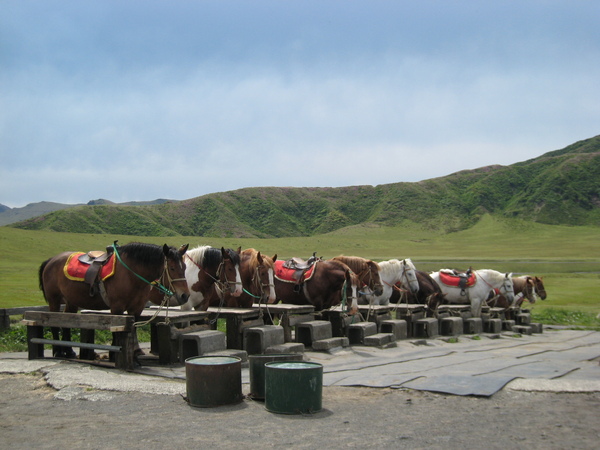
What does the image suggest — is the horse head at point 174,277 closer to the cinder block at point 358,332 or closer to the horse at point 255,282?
the horse at point 255,282

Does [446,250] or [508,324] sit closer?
[508,324]

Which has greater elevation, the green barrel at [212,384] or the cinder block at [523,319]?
the green barrel at [212,384]

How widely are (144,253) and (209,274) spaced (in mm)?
2186

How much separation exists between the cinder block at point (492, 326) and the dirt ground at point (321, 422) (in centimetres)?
1151

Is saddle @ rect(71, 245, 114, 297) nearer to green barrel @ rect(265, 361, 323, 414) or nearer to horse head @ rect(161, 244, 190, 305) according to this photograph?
horse head @ rect(161, 244, 190, 305)

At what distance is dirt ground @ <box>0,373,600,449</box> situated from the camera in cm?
521

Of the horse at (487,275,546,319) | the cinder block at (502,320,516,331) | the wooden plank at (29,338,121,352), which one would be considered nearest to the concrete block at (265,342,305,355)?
the wooden plank at (29,338,121,352)

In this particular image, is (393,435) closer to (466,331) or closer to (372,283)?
(372,283)

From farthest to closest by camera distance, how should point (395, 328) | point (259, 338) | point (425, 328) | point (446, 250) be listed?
Answer: 1. point (446, 250)
2. point (425, 328)
3. point (395, 328)
4. point (259, 338)

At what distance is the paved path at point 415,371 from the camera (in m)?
7.49

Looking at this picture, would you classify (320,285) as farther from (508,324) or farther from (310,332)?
(508,324)

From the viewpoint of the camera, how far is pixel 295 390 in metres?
6.30

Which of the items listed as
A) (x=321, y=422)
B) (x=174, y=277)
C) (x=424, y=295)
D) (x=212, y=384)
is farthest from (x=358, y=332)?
(x=321, y=422)

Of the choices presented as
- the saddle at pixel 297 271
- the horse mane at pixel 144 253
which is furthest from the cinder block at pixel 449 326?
the horse mane at pixel 144 253
